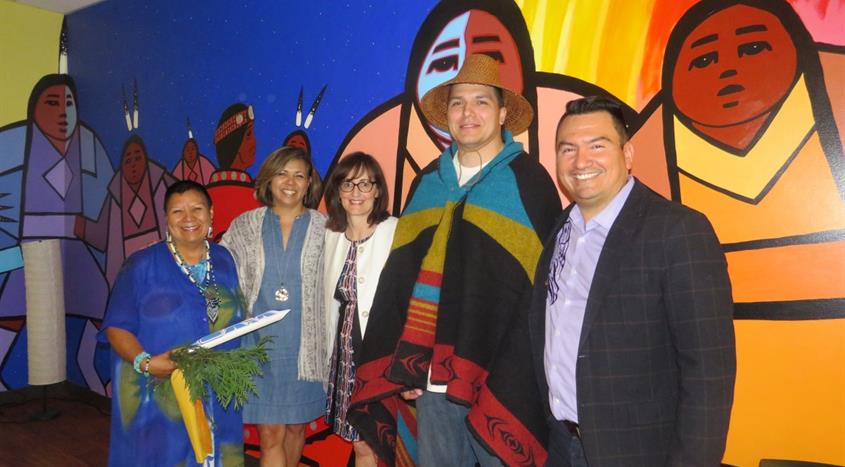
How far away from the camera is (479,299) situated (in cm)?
175

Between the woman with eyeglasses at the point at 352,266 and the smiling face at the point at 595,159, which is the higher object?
the smiling face at the point at 595,159

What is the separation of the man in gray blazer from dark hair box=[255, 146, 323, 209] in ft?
4.50

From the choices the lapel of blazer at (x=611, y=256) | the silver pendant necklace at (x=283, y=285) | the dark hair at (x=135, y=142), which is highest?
the dark hair at (x=135, y=142)

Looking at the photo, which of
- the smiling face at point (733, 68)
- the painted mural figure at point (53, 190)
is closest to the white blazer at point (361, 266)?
the smiling face at point (733, 68)

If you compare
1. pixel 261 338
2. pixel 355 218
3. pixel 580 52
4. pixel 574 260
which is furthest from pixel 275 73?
pixel 574 260

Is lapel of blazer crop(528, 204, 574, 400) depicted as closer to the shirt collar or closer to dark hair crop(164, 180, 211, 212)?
the shirt collar

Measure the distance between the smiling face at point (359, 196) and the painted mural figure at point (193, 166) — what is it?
5.31 ft

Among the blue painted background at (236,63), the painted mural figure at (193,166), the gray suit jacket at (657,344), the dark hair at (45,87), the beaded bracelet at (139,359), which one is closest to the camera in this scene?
the gray suit jacket at (657,344)

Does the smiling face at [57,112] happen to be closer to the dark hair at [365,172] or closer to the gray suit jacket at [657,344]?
the dark hair at [365,172]

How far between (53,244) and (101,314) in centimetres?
65

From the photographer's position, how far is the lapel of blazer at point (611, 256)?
1387 mm

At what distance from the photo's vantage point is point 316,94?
2990mm

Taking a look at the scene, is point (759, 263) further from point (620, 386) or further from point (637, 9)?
point (637, 9)

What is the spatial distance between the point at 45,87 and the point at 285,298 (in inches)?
139
